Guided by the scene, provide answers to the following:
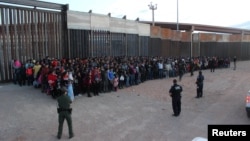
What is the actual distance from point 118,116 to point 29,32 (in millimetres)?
8716

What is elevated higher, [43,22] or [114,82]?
[43,22]

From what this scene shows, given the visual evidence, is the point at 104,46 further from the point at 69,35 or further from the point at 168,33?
the point at 168,33

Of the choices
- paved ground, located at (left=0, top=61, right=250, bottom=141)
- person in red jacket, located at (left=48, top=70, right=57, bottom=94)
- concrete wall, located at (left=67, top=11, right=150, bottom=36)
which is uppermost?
concrete wall, located at (left=67, top=11, right=150, bottom=36)

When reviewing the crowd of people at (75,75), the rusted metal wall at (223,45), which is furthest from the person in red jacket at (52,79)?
the rusted metal wall at (223,45)

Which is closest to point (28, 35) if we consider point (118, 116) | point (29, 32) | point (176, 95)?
point (29, 32)

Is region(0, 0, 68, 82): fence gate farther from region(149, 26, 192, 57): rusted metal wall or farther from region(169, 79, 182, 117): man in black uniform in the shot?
region(149, 26, 192, 57): rusted metal wall

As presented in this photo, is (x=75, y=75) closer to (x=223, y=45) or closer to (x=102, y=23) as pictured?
(x=102, y=23)

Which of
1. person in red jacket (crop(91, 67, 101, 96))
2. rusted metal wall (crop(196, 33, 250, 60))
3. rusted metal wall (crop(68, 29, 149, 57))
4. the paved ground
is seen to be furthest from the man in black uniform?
rusted metal wall (crop(196, 33, 250, 60))

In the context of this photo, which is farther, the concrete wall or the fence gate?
the concrete wall

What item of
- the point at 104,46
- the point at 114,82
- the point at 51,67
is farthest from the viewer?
the point at 104,46

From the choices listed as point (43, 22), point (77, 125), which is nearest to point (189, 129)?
point (77, 125)

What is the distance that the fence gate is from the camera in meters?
16.2

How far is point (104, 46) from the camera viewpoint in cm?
2466

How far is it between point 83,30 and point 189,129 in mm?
13760
